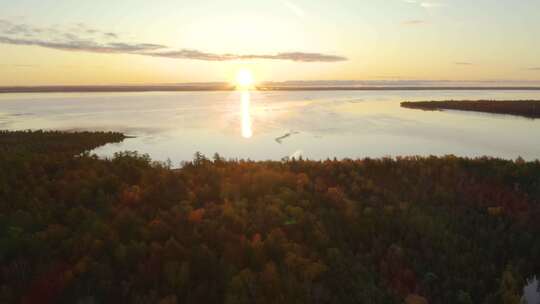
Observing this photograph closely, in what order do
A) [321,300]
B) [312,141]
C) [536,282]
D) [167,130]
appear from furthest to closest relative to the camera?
[167,130] → [312,141] → [536,282] → [321,300]

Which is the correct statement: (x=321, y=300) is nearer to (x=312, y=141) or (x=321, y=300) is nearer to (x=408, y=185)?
(x=408, y=185)

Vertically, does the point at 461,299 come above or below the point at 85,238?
below

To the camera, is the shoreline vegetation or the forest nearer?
the forest

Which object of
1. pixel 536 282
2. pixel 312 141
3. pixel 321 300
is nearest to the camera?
pixel 321 300

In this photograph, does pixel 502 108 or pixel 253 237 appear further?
pixel 502 108

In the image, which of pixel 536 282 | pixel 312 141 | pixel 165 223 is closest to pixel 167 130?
pixel 312 141

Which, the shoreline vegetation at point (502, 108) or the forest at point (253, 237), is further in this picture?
the shoreline vegetation at point (502, 108)

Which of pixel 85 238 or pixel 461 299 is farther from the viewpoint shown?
pixel 85 238
